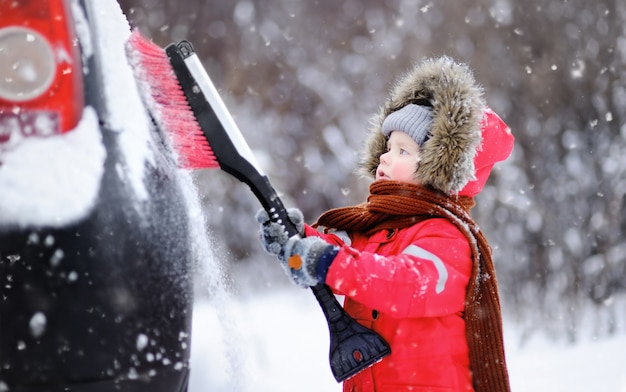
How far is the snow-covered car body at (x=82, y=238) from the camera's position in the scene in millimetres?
1441

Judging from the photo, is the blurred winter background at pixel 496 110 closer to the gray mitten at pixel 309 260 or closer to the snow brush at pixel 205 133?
the snow brush at pixel 205 133

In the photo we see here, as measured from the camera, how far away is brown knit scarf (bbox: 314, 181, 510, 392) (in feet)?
6.92

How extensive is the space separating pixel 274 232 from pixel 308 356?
3222 millimetres

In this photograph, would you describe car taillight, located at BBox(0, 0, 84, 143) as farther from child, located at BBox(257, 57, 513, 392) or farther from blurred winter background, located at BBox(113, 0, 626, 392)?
blurred winter background, located at BBox(113, 0, 626, 392)

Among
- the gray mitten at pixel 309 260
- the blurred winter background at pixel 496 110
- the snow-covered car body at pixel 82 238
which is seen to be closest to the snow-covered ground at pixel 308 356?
the blurred winter background at pixel 496 110

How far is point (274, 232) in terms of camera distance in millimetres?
1974

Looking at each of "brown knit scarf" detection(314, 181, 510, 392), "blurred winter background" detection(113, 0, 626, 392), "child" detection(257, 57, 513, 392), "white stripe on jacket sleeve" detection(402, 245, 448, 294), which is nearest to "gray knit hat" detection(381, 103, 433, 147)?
"child" detection(257, 57, 513, 392)

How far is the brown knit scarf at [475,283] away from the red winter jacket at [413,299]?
22 mm

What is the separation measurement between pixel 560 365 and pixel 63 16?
182 inches

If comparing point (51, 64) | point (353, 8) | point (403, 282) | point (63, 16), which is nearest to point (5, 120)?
point (51, 64)

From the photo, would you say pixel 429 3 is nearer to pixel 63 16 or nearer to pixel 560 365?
pixel 560 365

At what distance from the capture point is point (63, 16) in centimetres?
150

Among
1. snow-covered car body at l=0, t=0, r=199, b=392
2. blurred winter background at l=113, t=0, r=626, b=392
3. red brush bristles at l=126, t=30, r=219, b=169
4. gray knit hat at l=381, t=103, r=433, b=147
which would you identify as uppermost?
blurred winter background at l=113, t=0, r=626, b=392

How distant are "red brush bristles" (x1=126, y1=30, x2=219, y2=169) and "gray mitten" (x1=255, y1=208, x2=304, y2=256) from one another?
219 mm
